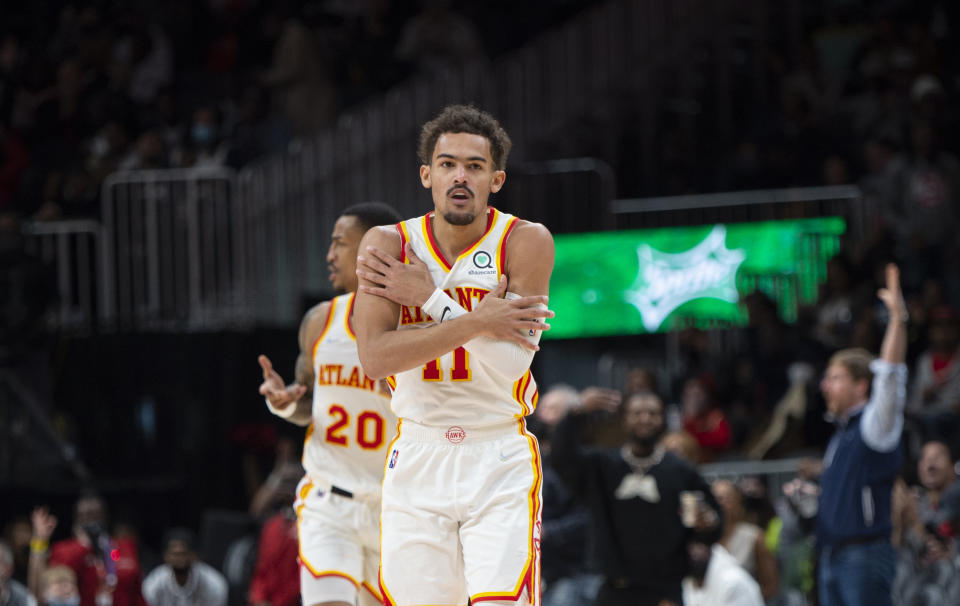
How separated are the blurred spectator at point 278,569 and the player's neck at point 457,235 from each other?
6865mm

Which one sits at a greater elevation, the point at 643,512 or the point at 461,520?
the point at 461,520

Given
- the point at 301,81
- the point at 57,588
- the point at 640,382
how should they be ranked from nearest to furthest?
1. the point at 57,588
2. the point at 640,382
3. the point at 301,81

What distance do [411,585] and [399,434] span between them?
618mm

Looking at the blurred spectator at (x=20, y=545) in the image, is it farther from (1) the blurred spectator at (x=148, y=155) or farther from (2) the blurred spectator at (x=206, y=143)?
(2) the blurred spectator at (x=206, y=143)

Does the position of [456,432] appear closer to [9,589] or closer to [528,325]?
[528,325]

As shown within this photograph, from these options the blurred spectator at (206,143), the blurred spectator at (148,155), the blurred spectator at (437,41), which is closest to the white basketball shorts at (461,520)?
the blurred spectator at (148,155)

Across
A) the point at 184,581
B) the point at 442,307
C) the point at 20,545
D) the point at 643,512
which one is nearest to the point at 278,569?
the point at 184,581

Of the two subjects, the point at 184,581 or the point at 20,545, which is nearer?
the point at 184,581

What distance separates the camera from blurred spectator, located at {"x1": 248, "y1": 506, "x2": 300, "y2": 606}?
12734 mm

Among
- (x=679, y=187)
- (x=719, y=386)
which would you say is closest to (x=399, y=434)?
(x=719, y=386)

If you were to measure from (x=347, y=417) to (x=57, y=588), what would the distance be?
5.89 metres

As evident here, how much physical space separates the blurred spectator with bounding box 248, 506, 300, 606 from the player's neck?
6.86m

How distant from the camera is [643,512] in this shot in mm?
9906

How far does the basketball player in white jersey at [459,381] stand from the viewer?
5.96 metres
